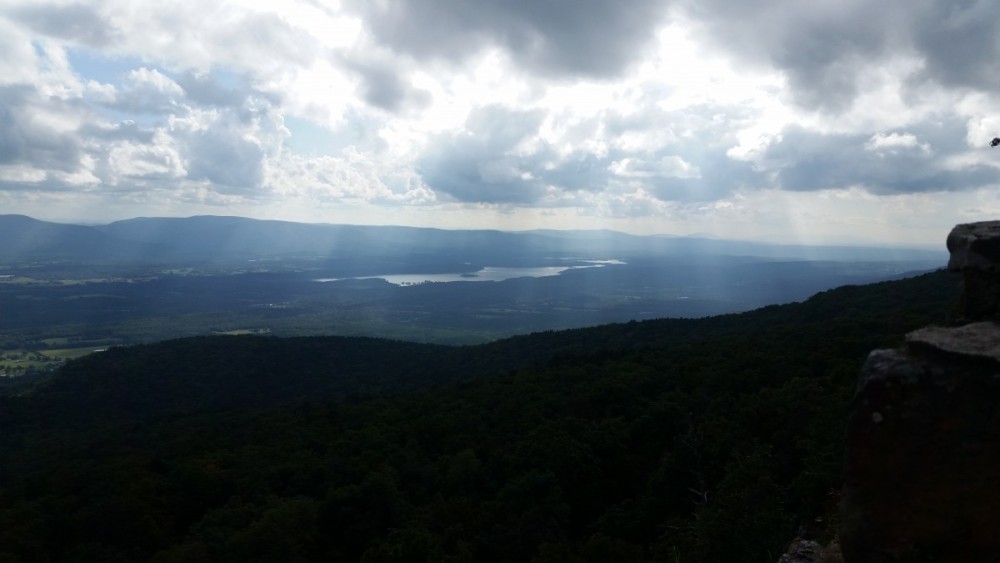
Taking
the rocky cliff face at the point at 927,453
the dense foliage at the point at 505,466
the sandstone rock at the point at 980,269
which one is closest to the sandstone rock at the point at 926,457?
the rocky cliff face at the point at 927,453

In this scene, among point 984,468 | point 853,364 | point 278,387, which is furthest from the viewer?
point 278,387

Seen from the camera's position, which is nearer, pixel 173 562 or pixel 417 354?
pixel 173 562

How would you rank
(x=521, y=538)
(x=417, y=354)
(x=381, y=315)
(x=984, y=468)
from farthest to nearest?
(x=381, y=315) < (x=417, y=354) < (x=521, y=538) < (x=984, y=468)

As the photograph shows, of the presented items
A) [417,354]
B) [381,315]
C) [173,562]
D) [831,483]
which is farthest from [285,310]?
[831,483]

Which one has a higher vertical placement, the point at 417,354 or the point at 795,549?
the point at 795,549

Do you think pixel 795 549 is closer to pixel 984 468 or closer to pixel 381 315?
pixel 984 468

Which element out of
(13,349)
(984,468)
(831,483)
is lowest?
(13,349)

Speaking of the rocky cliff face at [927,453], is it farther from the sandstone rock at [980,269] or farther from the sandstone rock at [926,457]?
the sandstone rock at [980,269]

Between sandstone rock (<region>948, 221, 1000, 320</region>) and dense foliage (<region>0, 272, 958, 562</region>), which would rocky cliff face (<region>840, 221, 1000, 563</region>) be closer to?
sandstone rock (<region>948, 221, 1000, 320</region>)
